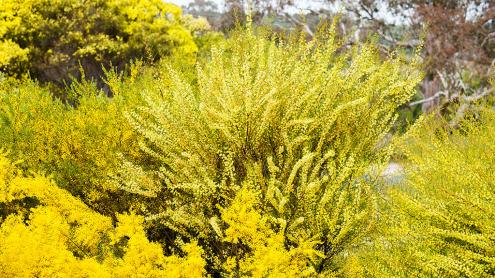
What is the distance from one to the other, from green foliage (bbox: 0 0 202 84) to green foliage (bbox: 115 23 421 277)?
8.46 m

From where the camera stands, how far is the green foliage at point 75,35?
13281mm

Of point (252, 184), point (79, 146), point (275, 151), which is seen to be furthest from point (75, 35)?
point (252, 184)

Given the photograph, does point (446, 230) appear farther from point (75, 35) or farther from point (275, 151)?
point (75, 35)

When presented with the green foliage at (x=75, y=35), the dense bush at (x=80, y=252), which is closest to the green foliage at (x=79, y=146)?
the dense bush at (x=80, y=252)

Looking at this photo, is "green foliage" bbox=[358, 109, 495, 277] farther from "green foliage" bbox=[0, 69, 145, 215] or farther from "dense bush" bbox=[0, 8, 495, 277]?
"green foliage" bbox=[0, 69, 145, 215]

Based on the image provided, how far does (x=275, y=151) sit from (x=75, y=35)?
10.3 meters

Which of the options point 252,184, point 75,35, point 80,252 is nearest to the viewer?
point 80,252

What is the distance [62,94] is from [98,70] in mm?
2413

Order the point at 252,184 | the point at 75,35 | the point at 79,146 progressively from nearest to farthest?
the point at 252,184 → the point at 79,146 → the point at 75,35

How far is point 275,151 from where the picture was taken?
5.08 meters

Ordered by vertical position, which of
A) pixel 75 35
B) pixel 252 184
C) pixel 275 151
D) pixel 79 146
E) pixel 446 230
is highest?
pixel 446 230

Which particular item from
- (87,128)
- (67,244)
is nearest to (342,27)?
(87,128)

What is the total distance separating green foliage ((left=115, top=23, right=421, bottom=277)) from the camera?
183 inches

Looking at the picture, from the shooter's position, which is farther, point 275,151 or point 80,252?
point 275,151
